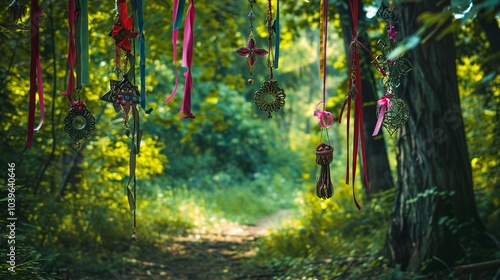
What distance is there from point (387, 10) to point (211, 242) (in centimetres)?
628

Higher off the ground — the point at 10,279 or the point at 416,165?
the point at 416,165

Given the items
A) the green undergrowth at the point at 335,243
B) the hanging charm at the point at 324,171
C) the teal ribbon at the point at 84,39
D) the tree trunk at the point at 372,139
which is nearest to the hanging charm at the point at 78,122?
the teal ribbon at the point at 84,39

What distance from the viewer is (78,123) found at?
3.01m

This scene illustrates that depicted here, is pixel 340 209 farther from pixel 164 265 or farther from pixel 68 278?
pixel 68 278

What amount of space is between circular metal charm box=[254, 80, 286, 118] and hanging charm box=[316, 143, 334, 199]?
0.30 meters

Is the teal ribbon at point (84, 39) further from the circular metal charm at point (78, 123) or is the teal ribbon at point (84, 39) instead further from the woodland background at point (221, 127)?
the woodland background at point (221, 127)

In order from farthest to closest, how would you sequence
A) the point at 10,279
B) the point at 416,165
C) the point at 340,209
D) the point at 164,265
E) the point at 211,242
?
the point at 211,242
the point at 340,209
the point at 164,265
the point at 416,165
the point at 10,279

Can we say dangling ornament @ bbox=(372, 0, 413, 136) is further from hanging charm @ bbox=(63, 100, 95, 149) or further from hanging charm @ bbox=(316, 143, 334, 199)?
hanging charm @ bbox=(63, 100, 95, 149)

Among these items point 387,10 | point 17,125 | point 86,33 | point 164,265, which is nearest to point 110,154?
point 164,265

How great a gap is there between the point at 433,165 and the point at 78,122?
270cm

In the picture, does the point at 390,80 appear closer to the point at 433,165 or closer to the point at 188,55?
the point at 188,55

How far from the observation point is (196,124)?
30.6ft

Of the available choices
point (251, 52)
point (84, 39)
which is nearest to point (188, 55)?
point (251, 52)

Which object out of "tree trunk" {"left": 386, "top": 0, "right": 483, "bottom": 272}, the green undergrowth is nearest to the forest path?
the green undergrowth
